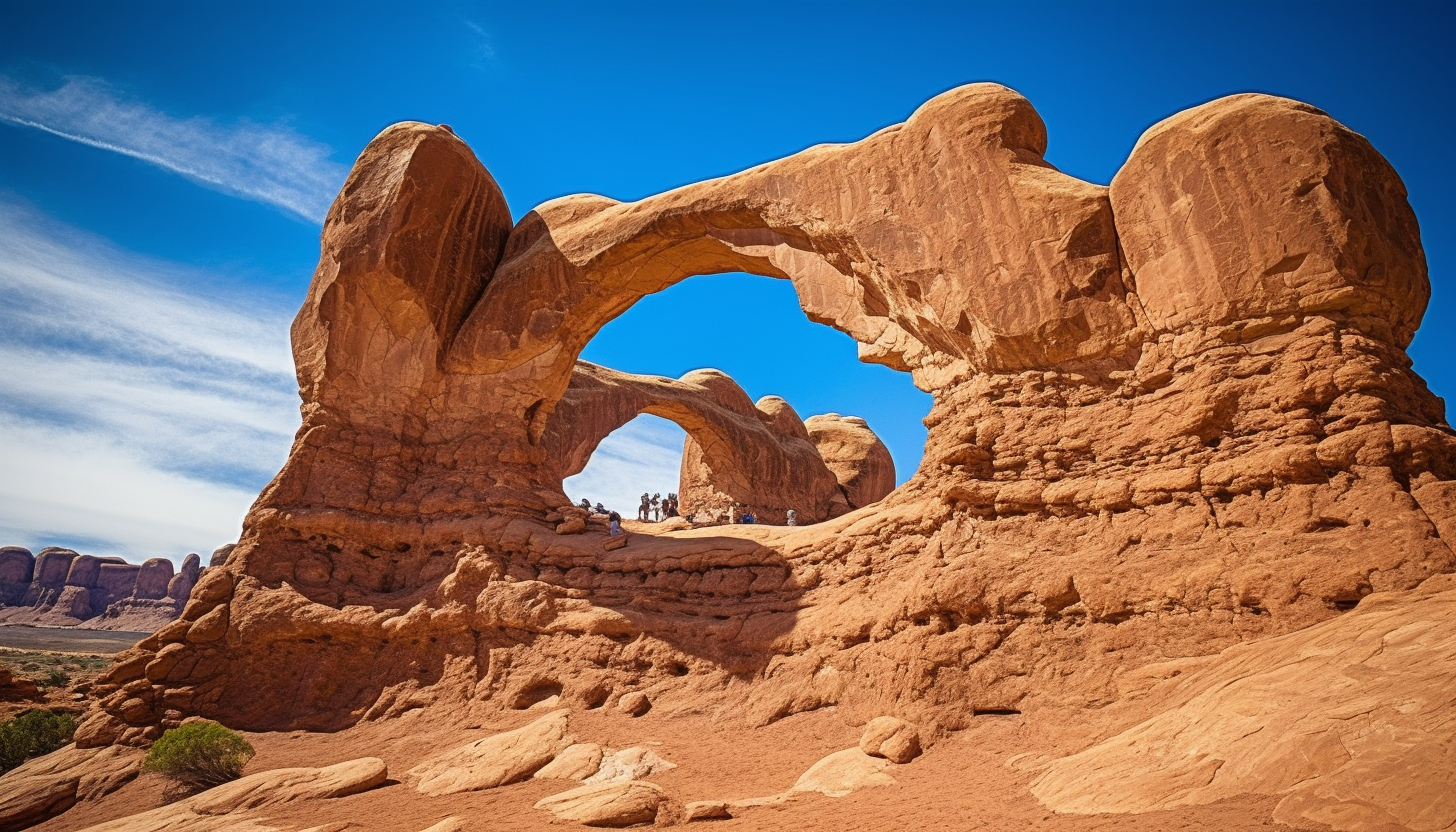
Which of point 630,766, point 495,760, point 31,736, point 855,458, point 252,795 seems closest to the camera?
point 630,766

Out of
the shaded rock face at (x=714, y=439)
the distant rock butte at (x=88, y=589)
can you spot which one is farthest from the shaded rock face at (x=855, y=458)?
the distant rock butte at (x=88, y=589)

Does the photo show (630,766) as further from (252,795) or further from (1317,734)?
(1317,734)

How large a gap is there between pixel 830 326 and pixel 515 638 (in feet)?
18.0

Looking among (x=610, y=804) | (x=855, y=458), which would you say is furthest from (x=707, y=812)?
(x=855, y=458)

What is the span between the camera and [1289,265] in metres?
7.20

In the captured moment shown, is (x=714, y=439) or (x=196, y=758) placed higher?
(x=714, y=439)

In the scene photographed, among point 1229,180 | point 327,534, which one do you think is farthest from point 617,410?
point 1229,180

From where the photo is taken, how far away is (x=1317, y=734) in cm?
421

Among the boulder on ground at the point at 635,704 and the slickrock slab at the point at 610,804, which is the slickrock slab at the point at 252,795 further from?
the boulder on ground at the point at 635,704

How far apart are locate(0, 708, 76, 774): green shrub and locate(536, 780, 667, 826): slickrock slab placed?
8.18 metres

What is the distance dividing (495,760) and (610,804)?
2.13m

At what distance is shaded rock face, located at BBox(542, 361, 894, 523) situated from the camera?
2062 cm

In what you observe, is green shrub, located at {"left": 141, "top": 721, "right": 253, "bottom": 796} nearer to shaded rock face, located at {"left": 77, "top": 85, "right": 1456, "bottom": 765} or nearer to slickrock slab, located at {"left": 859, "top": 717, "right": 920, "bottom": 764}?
shaded rock face, located at {"left": 77, "top": 85, "right": 1456, "bottom": 765}

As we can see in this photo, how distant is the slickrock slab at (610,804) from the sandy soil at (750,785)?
5.8 inches
